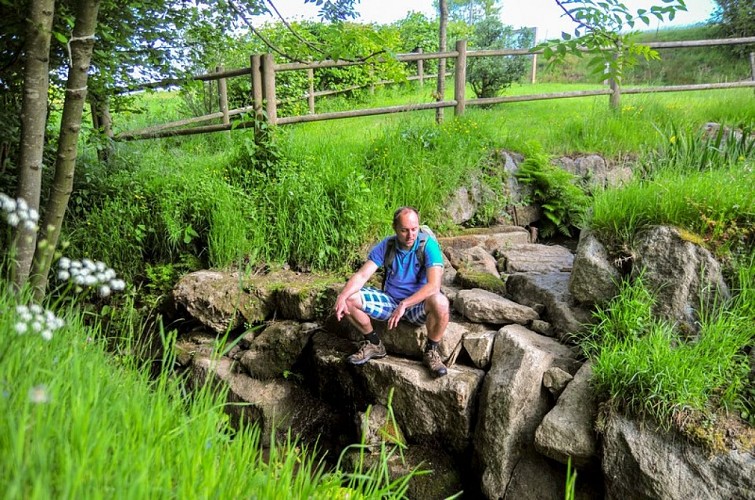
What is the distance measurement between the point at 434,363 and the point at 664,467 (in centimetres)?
170

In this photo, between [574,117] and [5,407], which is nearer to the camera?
[5,407]

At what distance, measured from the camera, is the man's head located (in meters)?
4.39

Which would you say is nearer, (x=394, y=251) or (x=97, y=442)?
(x=97, y=442)

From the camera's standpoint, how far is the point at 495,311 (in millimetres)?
5043

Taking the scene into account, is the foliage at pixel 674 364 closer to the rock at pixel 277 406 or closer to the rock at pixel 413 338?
the rock at pixel 413 338

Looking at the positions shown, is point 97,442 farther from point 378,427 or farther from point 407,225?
point 378,427

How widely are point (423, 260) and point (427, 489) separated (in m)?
1.72

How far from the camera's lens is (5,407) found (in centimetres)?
170

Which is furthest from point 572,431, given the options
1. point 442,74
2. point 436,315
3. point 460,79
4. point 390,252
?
point 442,74

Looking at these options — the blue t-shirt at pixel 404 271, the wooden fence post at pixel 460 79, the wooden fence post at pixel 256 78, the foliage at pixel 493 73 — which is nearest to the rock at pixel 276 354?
the blue t-shirt at pixel 404 271

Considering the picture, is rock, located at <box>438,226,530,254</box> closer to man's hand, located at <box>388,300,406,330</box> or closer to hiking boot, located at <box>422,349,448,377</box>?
hiking boot, located at <box>422,349,448,377</box>

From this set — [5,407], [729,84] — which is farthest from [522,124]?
[5,407]

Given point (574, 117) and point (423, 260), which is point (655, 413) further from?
point (574, 117)

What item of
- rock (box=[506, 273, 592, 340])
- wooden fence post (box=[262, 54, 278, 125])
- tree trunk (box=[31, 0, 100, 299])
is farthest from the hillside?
tree trunk (box=[31, 0, 100, 299])
